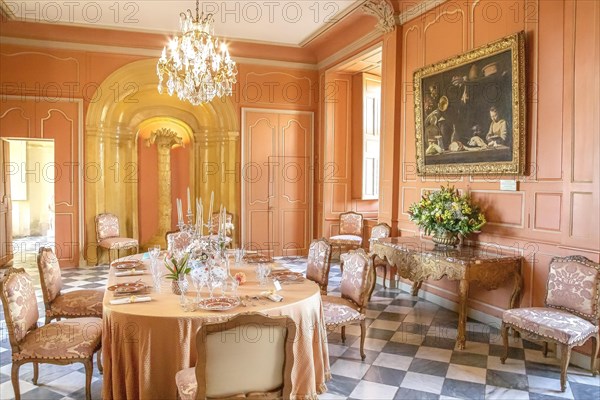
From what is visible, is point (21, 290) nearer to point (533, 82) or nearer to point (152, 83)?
point (533, 82)

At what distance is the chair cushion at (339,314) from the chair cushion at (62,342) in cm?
166

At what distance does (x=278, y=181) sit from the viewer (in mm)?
8508

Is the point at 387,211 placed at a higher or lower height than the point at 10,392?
higher

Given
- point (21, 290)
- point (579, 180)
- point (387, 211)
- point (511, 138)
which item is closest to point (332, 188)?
point (387, 211)

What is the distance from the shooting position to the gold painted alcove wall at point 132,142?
745 cm

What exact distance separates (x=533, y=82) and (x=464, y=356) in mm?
2555

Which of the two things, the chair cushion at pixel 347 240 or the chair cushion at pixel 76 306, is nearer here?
the chair cushion at pixel 76 306

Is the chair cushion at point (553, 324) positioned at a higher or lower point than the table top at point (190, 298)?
lower

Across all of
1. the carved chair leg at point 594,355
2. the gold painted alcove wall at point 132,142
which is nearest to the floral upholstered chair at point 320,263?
the carved chair leg at point 594,355

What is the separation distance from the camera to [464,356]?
3.88 meters

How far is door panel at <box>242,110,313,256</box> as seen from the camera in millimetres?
8320

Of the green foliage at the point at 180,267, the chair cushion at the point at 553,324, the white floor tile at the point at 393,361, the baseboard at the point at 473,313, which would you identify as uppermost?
the green foliage at the point at 180,267

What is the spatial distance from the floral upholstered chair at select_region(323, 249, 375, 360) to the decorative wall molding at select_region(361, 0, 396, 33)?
3.55 m

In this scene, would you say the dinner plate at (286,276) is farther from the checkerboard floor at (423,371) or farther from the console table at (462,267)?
the console table at (462,267)
